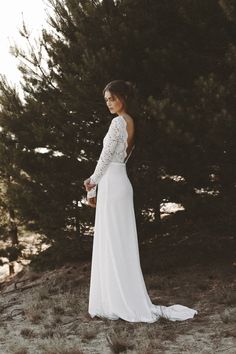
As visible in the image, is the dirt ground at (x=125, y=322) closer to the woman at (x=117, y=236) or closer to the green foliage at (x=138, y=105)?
the woman at (x=117, y=236)

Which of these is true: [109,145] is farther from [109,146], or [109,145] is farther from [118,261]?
[118,261]

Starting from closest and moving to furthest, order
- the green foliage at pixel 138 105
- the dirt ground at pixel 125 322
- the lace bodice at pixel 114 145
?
the dirt ground at pixel 125 322, the lace bodice at pixel 114 145, the green foliage at pixel 138 105

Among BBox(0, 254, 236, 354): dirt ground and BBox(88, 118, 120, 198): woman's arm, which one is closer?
BBox(0, 254, 236, 354): dirt ground

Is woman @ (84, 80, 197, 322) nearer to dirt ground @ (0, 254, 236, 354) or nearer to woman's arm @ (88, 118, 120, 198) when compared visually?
woman's arm @ (88, 118, 120, 198)

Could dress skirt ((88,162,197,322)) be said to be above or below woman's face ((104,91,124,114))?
below

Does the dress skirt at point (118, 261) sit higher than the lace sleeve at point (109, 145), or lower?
lower

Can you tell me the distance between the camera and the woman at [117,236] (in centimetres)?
484

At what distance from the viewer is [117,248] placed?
193 inches

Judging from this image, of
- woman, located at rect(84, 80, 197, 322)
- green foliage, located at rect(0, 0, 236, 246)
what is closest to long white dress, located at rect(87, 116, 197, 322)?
woman, located at rect(84, 80, 197, 322)

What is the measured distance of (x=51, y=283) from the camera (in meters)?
7.68

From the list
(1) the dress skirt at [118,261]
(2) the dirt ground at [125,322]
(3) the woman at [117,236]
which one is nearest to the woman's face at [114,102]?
(3) the woman at [117,236]

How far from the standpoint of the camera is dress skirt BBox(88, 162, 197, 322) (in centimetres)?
485

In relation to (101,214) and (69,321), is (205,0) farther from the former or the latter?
(69,321)

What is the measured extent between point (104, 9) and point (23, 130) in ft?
8.03
